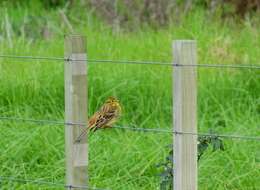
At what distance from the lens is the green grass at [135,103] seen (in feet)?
18.6

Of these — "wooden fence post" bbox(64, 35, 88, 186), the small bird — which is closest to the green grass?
the small bird

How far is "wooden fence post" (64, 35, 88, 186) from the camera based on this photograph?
433 cm

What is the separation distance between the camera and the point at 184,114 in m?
3.85

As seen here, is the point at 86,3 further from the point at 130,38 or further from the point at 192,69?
the point at 192,69

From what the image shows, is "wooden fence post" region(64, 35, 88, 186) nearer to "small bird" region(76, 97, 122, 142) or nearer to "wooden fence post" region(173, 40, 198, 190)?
"small bird" region(76, 97, 122, 142)

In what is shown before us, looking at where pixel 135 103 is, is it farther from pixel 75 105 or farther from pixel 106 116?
pixel 75 105

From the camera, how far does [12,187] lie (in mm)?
5598

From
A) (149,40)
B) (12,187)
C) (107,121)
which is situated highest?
(149,40)

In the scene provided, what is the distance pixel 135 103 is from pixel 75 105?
256 cm

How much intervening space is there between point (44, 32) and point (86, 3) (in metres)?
1.58

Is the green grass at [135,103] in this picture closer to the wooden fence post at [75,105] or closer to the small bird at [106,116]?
the small bird at [106,116]

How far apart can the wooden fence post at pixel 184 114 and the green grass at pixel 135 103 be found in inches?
55.8

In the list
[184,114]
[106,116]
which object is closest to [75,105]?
[106,116]

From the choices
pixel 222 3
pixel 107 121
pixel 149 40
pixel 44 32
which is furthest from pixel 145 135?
pixel 222 3
